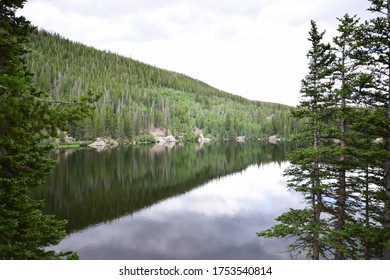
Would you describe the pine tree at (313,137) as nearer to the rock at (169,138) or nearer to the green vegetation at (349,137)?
the green vegetation at (349,137)

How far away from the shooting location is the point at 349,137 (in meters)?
11.1

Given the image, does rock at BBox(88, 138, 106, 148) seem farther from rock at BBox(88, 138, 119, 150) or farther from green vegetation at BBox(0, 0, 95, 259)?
green vegetation at BBox(0, 0, 95, 259)

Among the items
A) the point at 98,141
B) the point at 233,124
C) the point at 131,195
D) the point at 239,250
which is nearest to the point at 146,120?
the point at 98,141

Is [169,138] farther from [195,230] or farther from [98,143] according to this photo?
[195,230]

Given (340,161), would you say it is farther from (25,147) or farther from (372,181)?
(25,147)

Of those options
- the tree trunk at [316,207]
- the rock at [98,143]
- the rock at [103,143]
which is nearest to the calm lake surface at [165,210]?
the tree trunk at [316,207]

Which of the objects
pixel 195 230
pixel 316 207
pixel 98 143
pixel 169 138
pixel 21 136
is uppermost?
pixel 21 136

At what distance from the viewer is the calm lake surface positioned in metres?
21.4

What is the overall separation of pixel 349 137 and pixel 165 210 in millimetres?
24194

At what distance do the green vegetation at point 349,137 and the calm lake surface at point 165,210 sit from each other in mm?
8670

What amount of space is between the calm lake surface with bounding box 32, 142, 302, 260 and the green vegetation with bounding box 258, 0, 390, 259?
28.4 feet

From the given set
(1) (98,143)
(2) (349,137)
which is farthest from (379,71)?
(1) (98,143)

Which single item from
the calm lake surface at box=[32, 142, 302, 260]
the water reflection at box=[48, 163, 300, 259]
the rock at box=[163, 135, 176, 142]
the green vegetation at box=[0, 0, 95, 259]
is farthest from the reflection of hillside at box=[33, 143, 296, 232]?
the rock at box=[163, 135, 176, 142]

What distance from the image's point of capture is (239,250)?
21.5 metres
